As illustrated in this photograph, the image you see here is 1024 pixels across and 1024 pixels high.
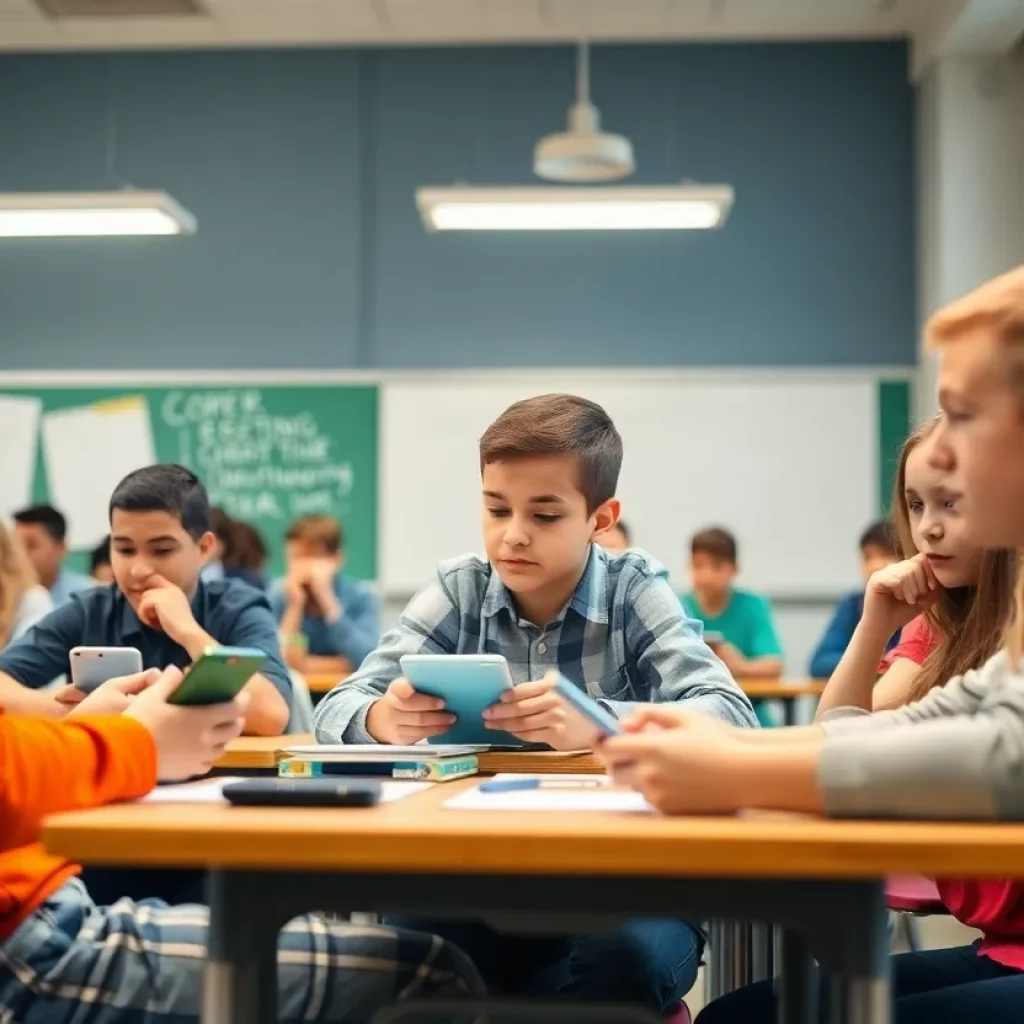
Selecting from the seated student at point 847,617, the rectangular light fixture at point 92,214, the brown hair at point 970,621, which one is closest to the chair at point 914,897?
the brown hair at point 970,621

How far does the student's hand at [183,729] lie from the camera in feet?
4.65

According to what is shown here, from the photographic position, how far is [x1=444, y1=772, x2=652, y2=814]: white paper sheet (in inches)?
48.5

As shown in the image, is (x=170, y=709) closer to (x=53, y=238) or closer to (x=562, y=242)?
(x=562, y=242)

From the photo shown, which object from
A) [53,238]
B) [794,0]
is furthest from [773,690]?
[53,238]

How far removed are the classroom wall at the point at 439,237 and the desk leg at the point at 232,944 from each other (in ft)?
20.0

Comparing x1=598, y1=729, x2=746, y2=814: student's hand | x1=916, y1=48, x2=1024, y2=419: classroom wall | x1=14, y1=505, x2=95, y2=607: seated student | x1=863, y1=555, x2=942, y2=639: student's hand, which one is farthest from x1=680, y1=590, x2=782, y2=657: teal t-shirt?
x1=598, y1=729, x2=746, y2=814: student's hand

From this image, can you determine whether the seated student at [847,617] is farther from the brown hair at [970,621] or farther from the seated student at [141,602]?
the brown hair at [970,621]

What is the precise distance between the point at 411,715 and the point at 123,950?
1.87 ft

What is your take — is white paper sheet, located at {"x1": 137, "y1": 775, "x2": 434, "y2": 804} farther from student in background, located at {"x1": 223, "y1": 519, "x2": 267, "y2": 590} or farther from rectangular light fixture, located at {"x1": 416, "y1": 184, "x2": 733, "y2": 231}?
rectangular light fixture, located at {"x1": 416, "y1": 184, "x2": 733, "y2": 231}

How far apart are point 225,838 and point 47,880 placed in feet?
1.28

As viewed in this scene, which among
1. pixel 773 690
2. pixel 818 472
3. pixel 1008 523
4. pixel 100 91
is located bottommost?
pixel 773 690

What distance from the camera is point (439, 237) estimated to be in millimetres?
7211

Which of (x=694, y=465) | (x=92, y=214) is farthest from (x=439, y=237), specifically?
(x=92, y=214)

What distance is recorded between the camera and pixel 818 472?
6.86 m
